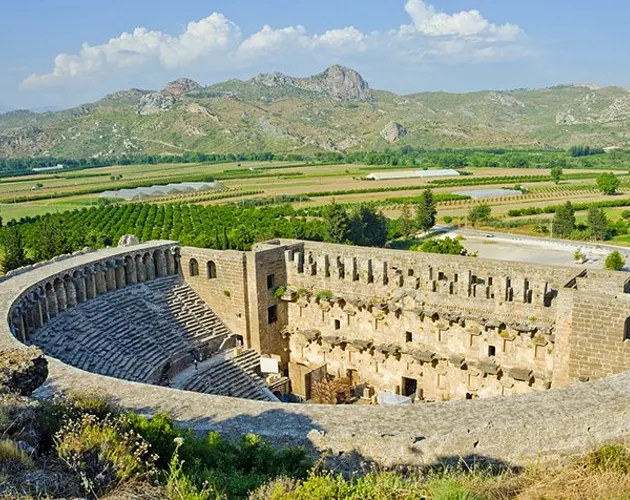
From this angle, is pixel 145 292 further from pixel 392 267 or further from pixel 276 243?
pixel 392 267

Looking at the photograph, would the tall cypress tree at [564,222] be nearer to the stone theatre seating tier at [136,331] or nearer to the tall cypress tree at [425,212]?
the tall cypress tree at [425,212]

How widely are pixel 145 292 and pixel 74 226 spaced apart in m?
34.4

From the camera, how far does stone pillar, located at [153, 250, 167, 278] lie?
25.2m

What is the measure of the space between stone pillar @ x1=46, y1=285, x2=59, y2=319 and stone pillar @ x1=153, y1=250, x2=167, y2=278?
5.33m

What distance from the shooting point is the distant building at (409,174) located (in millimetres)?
115875

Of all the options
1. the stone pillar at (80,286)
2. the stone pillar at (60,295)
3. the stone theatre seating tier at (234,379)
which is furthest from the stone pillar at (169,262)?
the stone pillar at (60,295)

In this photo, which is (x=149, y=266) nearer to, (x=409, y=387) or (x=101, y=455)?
(x=409, y=387)

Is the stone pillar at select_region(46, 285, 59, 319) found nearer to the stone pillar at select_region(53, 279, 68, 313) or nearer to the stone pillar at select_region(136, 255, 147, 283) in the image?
the stone pillar at select_region(53, 279, 68, 313)

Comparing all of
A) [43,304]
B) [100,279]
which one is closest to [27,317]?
[43,304]

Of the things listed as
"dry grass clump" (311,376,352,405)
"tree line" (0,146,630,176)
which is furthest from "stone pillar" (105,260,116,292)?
"tree line" (0,146,630,176)

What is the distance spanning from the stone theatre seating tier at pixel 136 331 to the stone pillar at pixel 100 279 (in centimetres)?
28

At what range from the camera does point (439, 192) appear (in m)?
92.4

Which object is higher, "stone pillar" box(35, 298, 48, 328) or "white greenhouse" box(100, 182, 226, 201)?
"white greenhouse" box(100, 182, 226, 201)

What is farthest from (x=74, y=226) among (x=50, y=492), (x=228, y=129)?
(x=228, y=129)
